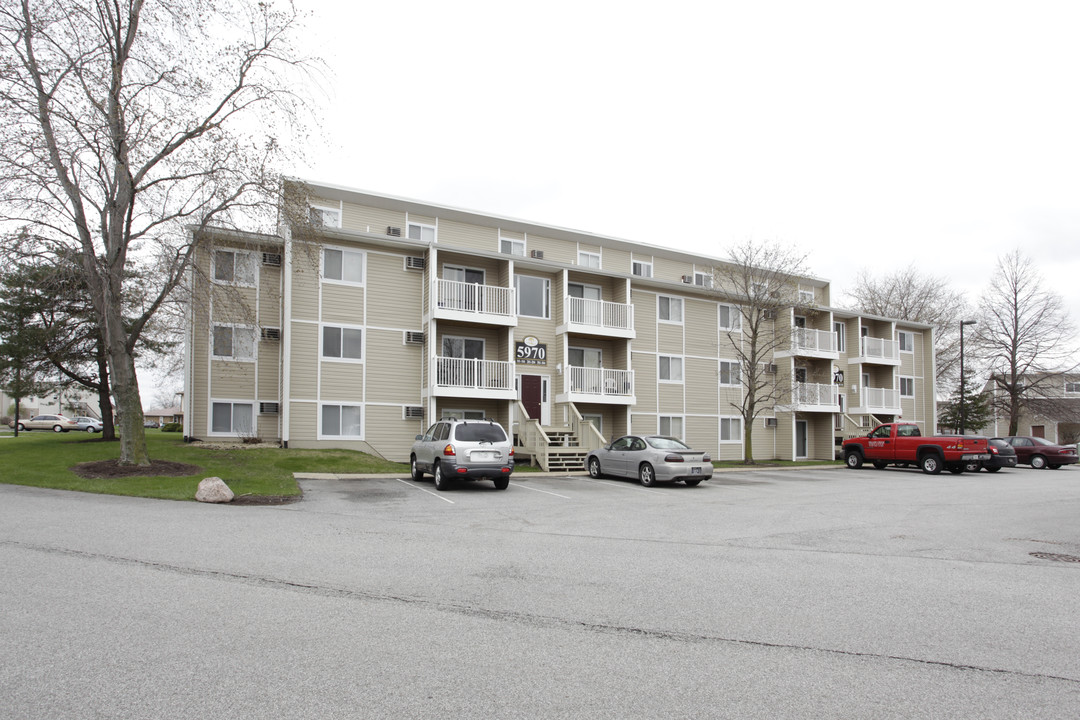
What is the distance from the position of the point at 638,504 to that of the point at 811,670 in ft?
32.4

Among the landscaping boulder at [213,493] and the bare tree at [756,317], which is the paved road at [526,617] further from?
the bare tree at [756,317]

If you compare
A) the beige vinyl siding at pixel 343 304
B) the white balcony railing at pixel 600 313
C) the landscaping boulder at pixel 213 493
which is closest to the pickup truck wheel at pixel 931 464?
the white balcony railing at pixel 600 313

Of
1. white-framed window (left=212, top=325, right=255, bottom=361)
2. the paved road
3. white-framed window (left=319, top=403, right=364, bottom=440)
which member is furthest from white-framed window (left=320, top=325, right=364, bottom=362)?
the paved road

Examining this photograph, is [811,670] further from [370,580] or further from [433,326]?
[433,326]

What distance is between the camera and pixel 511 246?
2823 cm

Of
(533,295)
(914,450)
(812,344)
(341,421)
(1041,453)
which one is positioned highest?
(533,295)

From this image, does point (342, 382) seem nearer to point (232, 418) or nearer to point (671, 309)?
point (232, 418)

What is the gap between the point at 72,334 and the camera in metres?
27.2

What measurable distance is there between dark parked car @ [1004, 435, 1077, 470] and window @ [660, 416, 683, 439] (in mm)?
15486

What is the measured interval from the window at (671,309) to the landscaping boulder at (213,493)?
20.1 meters

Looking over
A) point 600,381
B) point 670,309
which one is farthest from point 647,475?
point 670,309

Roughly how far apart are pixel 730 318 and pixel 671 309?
3.56 m

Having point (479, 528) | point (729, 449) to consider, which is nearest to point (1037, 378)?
point (729, 449)

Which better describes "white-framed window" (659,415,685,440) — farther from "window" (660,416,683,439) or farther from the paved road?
the paved road
